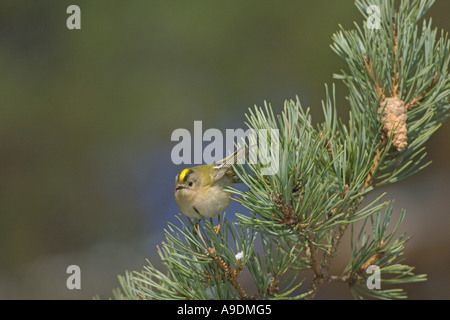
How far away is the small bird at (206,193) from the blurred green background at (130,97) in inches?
56.4

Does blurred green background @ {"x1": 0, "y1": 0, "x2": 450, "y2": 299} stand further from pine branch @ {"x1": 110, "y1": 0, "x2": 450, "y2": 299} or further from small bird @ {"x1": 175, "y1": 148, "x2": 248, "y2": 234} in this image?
pine branch @ {"x1": 110, "y1": 0, "x2": 450, "y2": 299}

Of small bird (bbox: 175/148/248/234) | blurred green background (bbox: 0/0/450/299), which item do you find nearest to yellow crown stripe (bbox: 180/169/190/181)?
small bird (bbox: 175/148/248/234)

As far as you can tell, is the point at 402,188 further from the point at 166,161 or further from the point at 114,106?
the point at 114,106

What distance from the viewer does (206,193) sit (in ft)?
3.97

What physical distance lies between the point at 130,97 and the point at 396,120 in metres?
2.13

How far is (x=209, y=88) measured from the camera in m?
2.90

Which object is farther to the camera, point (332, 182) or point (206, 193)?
point (206, 193)

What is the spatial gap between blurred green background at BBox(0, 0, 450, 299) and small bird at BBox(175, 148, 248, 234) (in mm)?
1433

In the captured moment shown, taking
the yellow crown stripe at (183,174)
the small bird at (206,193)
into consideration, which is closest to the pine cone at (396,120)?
the small bird at (206,193)

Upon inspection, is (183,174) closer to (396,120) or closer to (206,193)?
(206,193)

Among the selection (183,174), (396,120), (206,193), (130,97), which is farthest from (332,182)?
(130,97)
